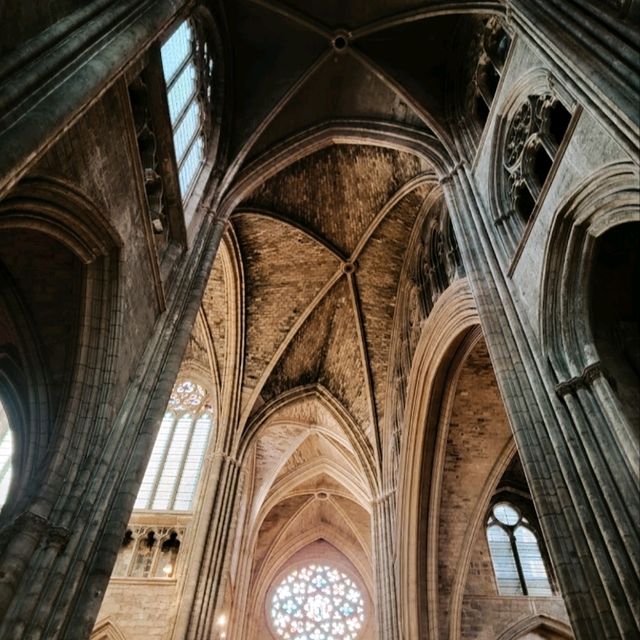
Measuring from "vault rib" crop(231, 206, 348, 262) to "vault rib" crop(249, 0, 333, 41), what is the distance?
3.80 metres

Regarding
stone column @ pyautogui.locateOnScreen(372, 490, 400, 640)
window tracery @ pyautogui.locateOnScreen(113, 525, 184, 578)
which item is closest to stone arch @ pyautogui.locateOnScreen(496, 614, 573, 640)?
stone column @ pyautogui.locateOnScreen(372, 490, 400, 640)

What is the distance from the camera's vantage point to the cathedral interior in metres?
4.15

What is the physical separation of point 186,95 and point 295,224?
4987 millimetres

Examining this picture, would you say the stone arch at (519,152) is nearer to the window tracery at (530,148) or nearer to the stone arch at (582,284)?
the window tracery at (530,148)

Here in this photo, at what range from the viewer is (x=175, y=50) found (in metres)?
7.72

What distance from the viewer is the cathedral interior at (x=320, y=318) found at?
415 centimetres

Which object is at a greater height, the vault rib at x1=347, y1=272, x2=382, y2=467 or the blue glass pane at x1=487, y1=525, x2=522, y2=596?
the vault rib at x1=347, y1=272, x2=382, y2=467

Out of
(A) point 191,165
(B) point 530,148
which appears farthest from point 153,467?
(B) point 530,148

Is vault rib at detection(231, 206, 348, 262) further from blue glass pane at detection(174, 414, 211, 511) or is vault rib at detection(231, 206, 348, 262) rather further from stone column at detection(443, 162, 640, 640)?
stone column at detection(443, 162, 640, 640)

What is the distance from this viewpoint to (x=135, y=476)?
5.01 metres

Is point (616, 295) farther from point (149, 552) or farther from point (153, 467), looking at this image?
point (153, 467)

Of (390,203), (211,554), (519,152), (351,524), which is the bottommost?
(211,554)

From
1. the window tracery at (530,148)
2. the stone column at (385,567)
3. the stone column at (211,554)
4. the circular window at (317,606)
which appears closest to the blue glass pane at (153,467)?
the stone column at (211,554)

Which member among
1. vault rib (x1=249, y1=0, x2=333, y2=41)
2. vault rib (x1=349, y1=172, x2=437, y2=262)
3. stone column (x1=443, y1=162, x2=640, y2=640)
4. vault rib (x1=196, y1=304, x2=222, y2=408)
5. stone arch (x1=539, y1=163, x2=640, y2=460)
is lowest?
stone column (x1=443, y1=162, x2=640, y2=640)
